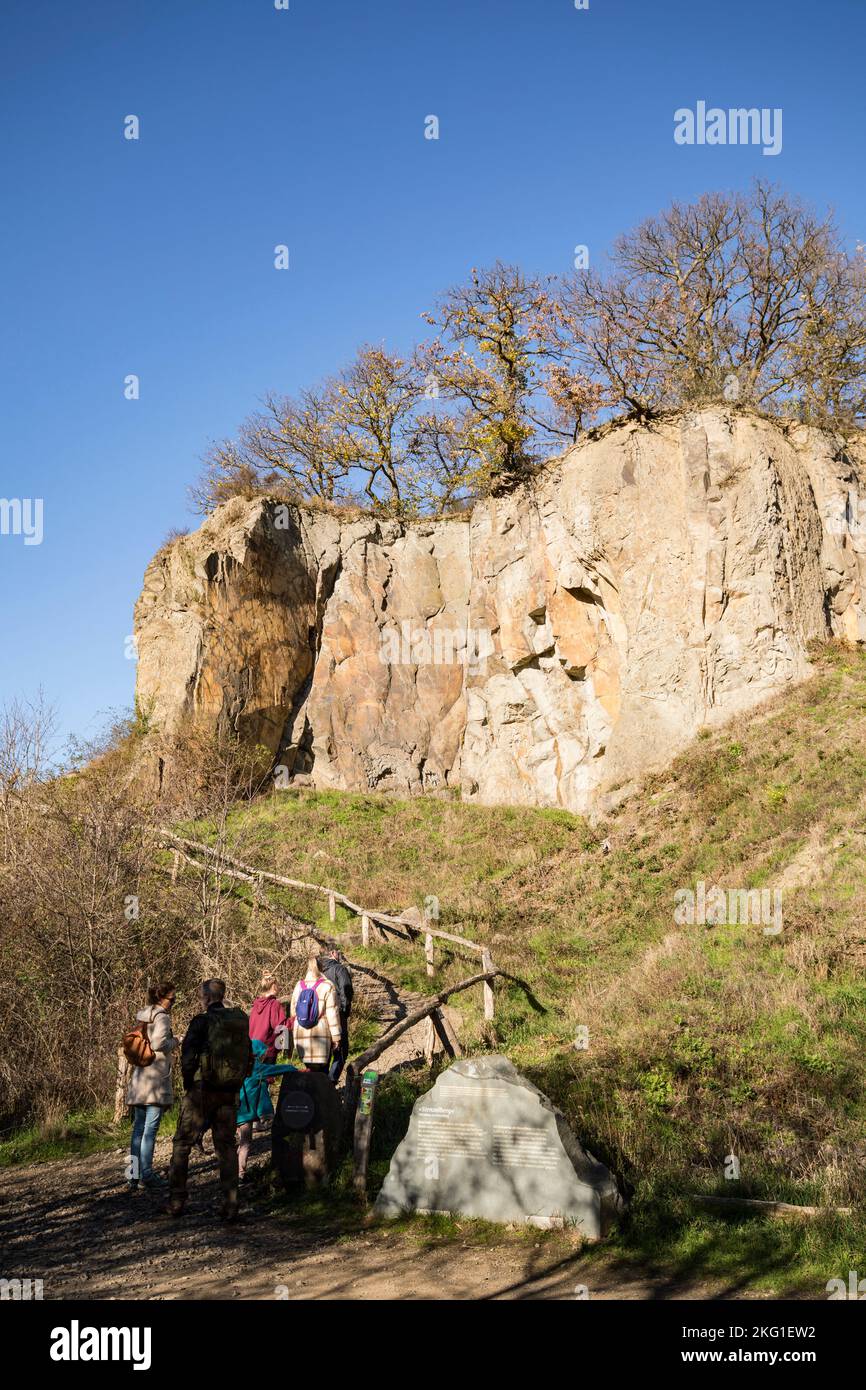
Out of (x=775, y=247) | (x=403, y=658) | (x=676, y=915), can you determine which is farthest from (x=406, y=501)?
(x=676, y=915)

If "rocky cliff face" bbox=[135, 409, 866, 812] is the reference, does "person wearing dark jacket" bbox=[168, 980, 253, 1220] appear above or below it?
below

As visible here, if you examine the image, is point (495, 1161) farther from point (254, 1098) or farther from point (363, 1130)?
point (254, 1098)

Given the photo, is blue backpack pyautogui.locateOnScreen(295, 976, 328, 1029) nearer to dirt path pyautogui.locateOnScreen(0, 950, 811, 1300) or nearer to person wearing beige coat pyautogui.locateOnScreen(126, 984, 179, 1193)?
person wearing beige coat pyautogui.locateOnScreen(126, 984, 179, 1193)

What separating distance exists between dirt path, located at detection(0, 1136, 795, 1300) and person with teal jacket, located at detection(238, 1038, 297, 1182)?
19.6 inches

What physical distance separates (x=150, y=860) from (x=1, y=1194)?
5231mm

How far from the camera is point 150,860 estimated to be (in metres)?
13.6

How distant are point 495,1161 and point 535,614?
22.9m

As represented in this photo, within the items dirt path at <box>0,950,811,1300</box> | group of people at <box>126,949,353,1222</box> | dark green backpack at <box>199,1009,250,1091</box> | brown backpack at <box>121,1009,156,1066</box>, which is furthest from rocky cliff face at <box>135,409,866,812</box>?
dirt path at <box>0,950,811,1300</box>

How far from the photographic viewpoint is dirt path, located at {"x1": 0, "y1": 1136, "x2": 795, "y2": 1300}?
6055 millimetres

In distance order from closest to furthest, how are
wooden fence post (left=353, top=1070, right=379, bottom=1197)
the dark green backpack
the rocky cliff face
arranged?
the dark green backpack → wooden fence post (left=353, top=1070, right=379, bottom=1197) → the rocky cliff face

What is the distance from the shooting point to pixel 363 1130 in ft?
27.1

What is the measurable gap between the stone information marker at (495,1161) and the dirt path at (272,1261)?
0.22 meters

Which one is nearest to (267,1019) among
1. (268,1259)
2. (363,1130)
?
(363,1130)
